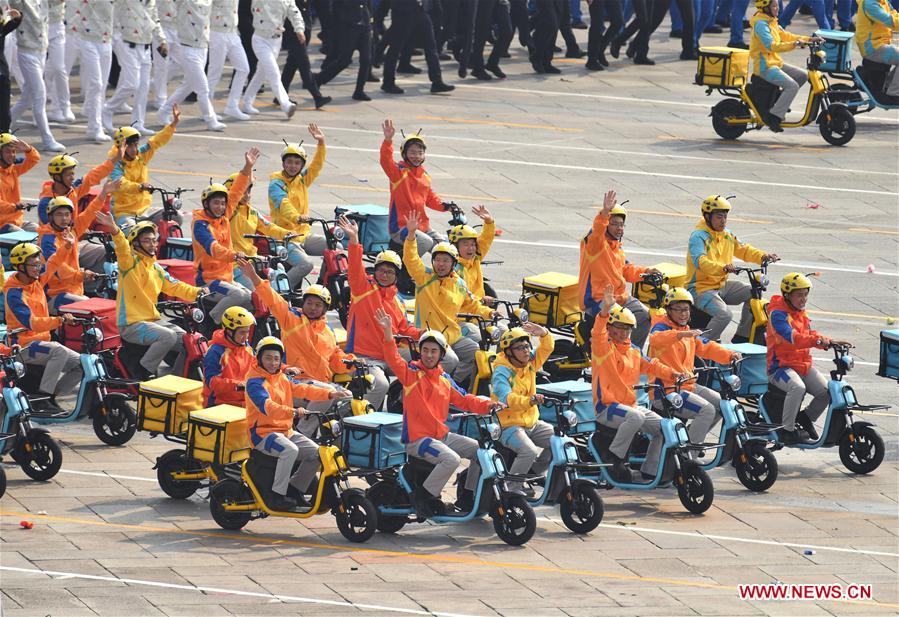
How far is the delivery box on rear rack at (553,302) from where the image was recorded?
1992 centimetres

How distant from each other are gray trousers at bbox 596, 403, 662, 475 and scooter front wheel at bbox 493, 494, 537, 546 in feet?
5.13

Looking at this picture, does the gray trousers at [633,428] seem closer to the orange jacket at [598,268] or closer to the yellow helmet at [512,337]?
the yellow helmet at [512,337]

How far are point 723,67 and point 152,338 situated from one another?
12.5 metres

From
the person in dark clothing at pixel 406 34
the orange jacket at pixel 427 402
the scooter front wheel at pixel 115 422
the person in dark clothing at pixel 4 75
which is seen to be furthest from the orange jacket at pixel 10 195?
the person in dark clothing at pixel 406 34

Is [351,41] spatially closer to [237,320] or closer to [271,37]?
[271,37]

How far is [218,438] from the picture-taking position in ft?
52.7

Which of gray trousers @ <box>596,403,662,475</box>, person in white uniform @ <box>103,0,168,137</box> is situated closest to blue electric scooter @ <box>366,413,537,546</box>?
gray trousers @ <box>596,403,662,475</box>

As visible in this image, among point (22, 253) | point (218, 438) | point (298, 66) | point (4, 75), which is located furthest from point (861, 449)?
point (298, 66)

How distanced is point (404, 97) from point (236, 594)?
18.0 metres

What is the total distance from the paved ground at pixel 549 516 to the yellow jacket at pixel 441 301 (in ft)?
9.15

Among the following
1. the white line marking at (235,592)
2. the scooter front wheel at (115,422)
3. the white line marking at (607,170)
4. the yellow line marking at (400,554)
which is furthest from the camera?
the white line marking at (607,170)

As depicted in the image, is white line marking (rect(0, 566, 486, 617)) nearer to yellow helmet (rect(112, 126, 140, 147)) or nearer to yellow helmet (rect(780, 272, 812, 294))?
yellow helmet (rect(780, 272, 812, 294))

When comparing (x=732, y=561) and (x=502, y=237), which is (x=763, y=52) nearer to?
(x=502, y=237)

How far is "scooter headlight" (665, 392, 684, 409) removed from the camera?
16875 mm
